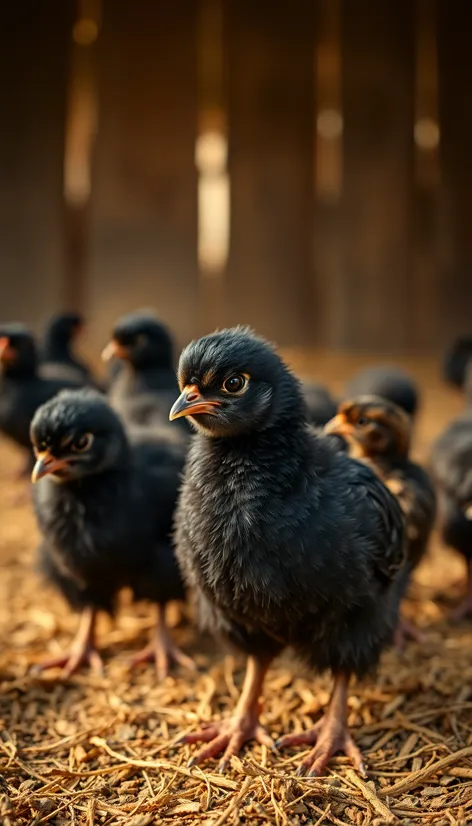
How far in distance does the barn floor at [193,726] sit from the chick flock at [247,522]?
13 cm

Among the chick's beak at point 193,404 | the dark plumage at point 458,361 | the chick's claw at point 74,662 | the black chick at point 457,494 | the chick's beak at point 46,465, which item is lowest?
the chick's claw at point 74,662

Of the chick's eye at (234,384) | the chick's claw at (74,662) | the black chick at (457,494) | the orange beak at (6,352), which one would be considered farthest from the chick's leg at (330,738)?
the orange beak at (6,352)

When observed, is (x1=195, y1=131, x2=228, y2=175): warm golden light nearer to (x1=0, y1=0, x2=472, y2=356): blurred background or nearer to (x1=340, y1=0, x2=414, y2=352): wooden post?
(x1=0, y1=0, x2=472, y2=356): blurred background

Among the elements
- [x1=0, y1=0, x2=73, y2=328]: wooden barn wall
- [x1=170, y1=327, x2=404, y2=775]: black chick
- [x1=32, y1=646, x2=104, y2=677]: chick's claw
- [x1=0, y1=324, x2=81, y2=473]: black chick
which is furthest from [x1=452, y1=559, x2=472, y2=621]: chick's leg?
[x1=0, y1=0, x2=73, y2=328]: wooden barn wall

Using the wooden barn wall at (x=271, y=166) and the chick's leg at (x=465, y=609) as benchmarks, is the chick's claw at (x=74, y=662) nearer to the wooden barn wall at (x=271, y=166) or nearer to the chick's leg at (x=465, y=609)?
the chick's leg at (x=465, y=609)

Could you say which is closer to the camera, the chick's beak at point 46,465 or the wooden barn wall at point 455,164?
the chick's beak at point 46,465

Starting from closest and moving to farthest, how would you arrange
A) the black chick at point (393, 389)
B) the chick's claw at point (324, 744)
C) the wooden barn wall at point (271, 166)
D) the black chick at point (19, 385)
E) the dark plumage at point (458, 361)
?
the chick's claw at point (324, 744), the black chick at point (393, 389), the black chick at point (19, 385), the dark plumage at point (458, 361), the wooden barn wall at point (271, 166)

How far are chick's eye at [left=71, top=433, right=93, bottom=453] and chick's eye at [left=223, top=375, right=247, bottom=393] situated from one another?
3.05 ft

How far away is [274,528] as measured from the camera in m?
2.78

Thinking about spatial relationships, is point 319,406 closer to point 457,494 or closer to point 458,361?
point 457,494

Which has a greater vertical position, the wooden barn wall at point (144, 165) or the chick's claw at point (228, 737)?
the wooden barn wall at point (144, 165)

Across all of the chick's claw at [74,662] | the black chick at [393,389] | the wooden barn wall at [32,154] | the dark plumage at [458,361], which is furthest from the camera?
the wooden barn wall at [32,154]

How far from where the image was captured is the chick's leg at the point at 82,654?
151 inches

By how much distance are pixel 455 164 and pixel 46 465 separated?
808 centimetres
